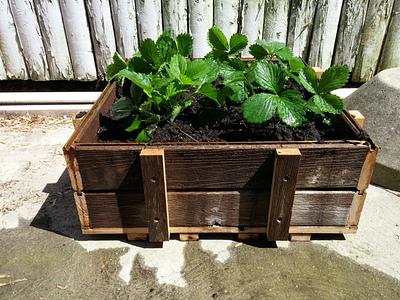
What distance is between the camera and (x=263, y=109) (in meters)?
1.67

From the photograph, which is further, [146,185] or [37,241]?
[37,241]

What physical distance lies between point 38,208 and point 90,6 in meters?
1.62

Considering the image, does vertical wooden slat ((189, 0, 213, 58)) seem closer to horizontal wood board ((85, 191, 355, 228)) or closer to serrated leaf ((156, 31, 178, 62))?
serrated leaf ((156, 31, 178, 62))

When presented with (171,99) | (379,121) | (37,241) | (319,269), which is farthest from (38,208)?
(379,121)

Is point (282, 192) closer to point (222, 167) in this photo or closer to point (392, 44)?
point (222, 167)

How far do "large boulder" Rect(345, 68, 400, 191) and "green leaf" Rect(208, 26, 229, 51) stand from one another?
0.97 meters

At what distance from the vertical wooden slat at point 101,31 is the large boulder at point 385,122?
195 cm

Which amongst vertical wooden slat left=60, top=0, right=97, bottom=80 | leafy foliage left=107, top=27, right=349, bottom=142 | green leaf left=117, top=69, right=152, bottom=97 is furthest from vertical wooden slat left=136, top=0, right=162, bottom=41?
green leaf left=117, top=69, right=152, bottom=97

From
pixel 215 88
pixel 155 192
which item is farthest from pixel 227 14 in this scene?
pixel 155 192

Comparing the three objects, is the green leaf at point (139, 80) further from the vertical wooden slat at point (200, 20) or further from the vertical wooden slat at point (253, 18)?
the vertical wooden slat at point (253, 18)

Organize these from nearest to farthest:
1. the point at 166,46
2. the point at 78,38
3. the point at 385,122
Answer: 1. the point at 166,46
2. the point at 385,122
3. the point at 78,38

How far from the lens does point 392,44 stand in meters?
2.95

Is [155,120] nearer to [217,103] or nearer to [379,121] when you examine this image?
[217,103]

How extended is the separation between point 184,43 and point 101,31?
3.97 ft
